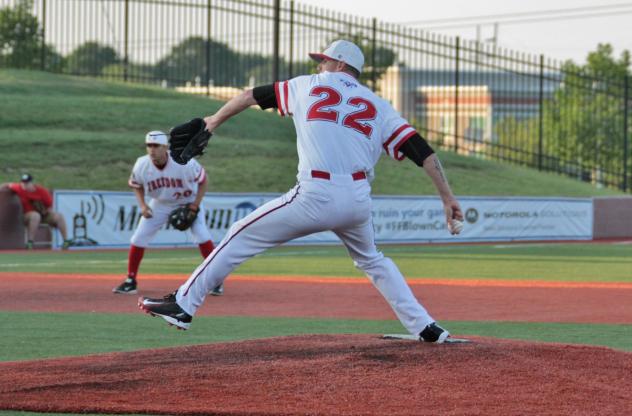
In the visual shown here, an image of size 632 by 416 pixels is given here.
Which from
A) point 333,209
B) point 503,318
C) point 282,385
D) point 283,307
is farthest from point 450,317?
point 282,385

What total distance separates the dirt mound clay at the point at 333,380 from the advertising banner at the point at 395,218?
51.4 feet

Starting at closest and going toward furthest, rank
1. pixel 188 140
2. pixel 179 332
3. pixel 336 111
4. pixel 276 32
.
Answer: pixel 336 111 → pixel 188 140 → pixel 179 332 → pixel 276 32

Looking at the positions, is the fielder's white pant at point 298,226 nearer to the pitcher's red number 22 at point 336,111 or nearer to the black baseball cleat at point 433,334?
the black baseball cleat at point 433,334

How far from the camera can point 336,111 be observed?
7.53 meters

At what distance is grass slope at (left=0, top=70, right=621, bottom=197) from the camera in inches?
1077

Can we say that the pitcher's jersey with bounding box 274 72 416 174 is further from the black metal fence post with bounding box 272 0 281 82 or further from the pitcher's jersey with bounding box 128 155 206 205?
the black metal fence post with bounding box 272 0 281 82

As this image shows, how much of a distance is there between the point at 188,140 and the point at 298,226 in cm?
94

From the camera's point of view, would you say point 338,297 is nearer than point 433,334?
No

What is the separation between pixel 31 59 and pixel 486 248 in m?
17.1

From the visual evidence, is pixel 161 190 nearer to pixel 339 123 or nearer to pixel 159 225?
pixel 159 225

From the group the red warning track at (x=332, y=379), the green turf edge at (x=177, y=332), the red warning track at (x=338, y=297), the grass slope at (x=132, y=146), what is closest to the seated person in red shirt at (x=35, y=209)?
the grass slope at (x=132, y=146)

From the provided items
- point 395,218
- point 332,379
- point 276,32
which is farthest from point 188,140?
point 276,32

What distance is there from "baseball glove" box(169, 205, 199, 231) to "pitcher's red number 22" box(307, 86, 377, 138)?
21.4 feet

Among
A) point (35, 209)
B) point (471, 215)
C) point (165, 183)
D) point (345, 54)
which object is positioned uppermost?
point (345, 54)
